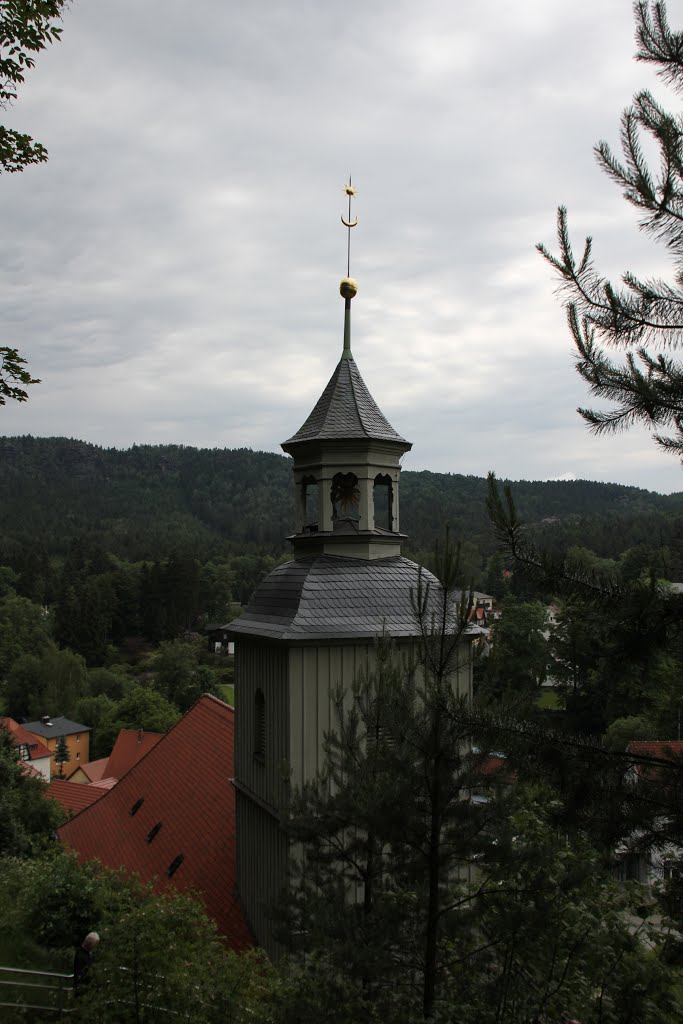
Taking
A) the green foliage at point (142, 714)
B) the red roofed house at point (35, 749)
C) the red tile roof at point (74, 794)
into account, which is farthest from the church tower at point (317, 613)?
the red roofed house at point (35, 749)

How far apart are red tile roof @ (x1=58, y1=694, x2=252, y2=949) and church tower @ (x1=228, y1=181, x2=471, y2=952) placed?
0.70m

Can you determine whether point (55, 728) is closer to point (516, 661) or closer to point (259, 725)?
point (516, 661)

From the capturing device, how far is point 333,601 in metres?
10.7

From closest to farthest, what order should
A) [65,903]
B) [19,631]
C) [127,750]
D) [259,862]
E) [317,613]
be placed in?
[317,613] < [259,862] < [65,903] < [127,750] < [19,631]

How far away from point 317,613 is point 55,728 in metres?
46.5

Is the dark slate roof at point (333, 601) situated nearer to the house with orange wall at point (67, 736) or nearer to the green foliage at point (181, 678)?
the house with orange wall at point (67, 736)

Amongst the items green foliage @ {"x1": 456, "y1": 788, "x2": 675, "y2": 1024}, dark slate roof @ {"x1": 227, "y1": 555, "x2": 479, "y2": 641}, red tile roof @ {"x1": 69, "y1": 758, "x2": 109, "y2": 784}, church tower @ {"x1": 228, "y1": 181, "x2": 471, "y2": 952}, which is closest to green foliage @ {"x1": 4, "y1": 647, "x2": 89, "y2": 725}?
red tile roof @ {"x1": 69, "y1": 758, "x2": 109, "y2": 784}

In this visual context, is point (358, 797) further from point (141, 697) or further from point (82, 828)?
point (141, 697)

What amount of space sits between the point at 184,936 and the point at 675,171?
9224mm

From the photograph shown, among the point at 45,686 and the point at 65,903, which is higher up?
the point at 65,903

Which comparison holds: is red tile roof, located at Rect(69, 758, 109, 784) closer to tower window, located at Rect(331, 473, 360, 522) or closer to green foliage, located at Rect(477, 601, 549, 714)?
green foliage, located at Rect(477, 601, 549, 714)

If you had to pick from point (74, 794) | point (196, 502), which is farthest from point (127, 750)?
point (196, 502)

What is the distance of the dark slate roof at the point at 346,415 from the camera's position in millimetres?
11648

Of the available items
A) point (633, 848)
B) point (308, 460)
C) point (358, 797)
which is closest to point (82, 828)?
point (308, 460)
